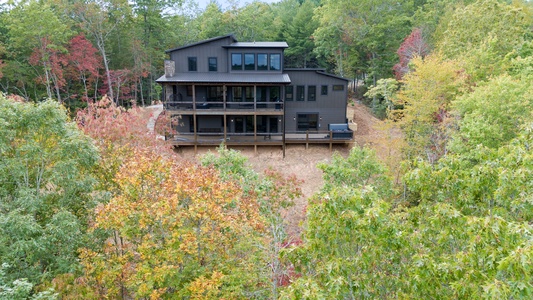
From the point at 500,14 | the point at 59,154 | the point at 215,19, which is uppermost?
the point at 215,19

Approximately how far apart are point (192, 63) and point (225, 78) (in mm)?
3040

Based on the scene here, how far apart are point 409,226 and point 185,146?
A: 64.8 feet

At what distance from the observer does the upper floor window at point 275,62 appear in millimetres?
25641

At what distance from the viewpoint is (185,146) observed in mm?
24500

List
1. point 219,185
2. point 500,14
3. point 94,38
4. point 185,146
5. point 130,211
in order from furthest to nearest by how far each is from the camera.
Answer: point 94,38 < point 185,146 < point 500,14 < point 219,185 < point 130,211

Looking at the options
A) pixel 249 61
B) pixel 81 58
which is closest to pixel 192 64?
pixel 249 61

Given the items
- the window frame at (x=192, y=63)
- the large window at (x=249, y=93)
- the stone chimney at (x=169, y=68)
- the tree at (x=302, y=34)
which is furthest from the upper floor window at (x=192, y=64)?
the tree at (x=302, y=34)

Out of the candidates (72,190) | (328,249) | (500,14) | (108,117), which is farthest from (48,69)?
(500,14)

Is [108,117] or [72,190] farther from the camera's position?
[108,117]

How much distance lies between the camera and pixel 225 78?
2458 cm

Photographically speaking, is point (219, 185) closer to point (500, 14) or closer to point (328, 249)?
point (328, 249)

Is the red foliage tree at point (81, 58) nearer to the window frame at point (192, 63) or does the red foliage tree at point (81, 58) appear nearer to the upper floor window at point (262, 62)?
the window frame at point (192, 63)

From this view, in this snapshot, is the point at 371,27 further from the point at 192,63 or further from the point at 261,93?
the point at 192,63

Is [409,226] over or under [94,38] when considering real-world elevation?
Result: under
